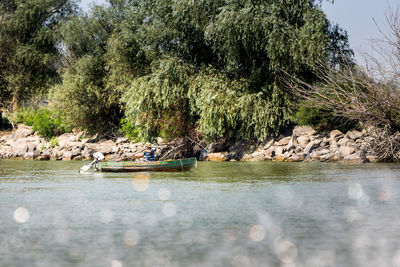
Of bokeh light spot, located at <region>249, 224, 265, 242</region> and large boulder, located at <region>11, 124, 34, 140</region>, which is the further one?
large boulder, located at <region>11, 124, 34, 140</region>

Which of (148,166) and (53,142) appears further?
(53,142)

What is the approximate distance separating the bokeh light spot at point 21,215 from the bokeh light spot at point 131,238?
8.00 feet

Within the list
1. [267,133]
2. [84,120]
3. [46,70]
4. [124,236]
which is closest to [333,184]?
[124,236]

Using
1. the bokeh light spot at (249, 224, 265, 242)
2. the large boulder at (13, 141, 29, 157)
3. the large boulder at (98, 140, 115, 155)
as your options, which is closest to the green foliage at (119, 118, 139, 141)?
the large boulder at (98, 140, 115, 155)

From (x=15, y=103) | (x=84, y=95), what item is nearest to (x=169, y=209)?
(x=84, y=95)

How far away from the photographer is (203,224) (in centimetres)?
953

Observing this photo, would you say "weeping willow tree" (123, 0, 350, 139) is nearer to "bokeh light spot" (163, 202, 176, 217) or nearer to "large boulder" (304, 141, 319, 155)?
"large boulder" (304, 141, 319, 155)

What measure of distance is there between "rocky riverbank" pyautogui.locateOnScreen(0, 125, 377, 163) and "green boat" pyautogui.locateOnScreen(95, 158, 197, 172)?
6.41m

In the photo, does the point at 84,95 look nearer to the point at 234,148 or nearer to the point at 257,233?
the point at 234,148

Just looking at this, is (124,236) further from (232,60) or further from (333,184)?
(232,60)

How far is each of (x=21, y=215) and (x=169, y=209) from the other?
302cm

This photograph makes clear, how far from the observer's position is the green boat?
2225 centimetres

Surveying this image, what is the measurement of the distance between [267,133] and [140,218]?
19.3 m

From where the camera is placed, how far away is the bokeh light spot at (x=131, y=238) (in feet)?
26.3
